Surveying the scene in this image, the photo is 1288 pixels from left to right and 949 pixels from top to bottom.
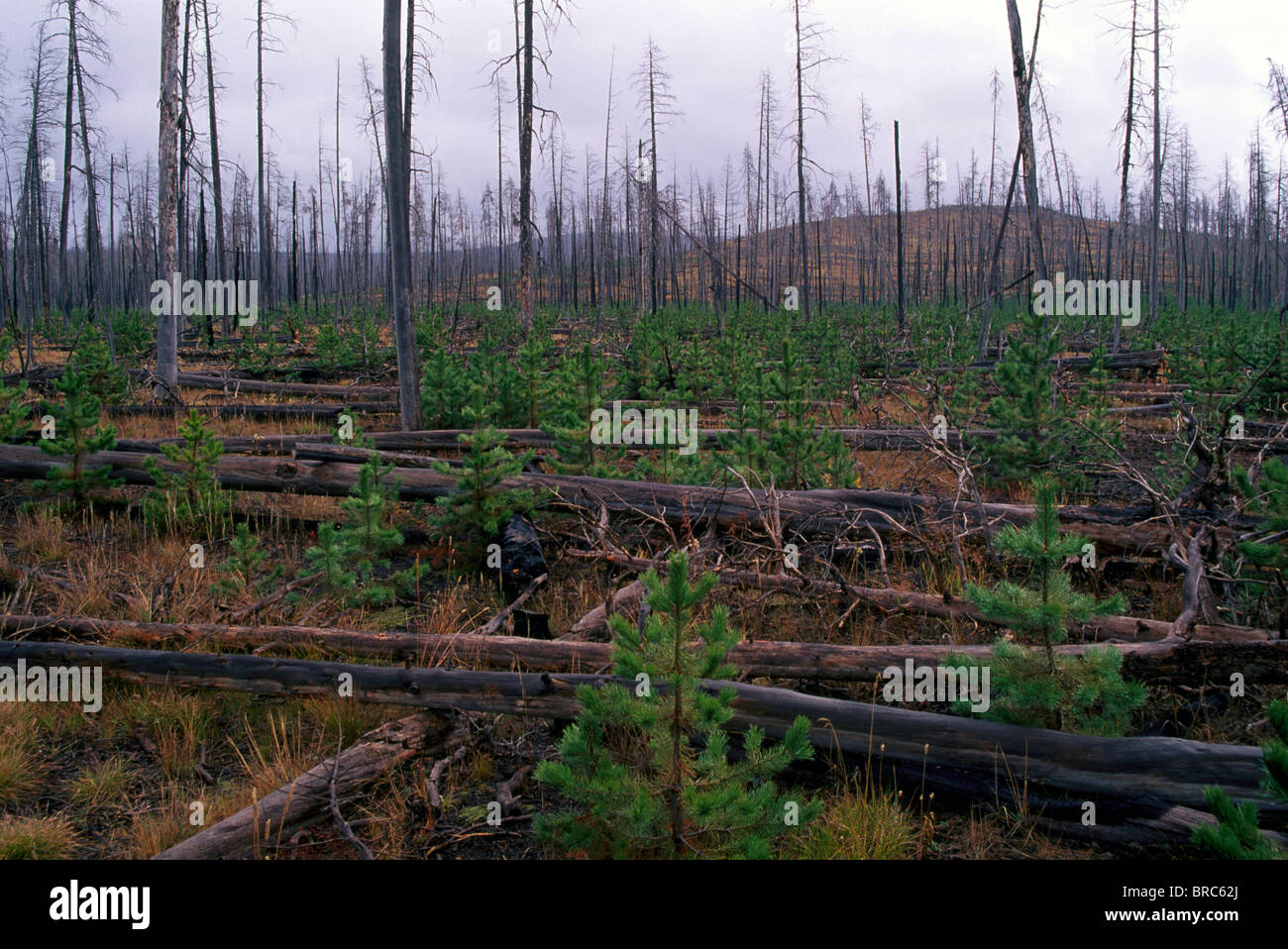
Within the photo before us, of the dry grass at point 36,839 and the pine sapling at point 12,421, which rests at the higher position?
the pine sapling at point 12,421

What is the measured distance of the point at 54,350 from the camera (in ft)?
80.1

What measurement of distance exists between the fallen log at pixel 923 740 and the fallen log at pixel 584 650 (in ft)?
0.89

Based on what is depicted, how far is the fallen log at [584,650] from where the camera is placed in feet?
10.9

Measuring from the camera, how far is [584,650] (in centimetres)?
373

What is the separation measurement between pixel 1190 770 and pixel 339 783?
3170mm

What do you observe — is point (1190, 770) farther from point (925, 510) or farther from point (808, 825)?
point (925, 510)

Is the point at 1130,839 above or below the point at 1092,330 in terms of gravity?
below

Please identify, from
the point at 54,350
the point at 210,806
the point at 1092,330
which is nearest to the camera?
the point at 210,806

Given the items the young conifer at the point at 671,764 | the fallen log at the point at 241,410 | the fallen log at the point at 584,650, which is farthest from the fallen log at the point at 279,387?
the young conifer at the point at 671,764

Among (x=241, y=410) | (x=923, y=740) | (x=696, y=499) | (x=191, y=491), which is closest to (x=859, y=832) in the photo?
(x=923, y=740)

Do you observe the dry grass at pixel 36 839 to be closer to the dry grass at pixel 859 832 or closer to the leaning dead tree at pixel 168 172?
the dry grass at pixel 859 832

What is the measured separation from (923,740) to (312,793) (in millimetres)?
2418
